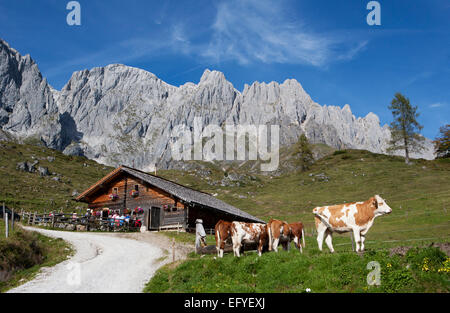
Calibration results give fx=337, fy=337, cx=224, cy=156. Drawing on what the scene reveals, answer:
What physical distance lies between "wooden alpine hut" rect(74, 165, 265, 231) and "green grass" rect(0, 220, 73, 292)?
13.9 metres

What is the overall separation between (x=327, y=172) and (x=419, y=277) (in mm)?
76364

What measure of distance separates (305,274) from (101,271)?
9.03m

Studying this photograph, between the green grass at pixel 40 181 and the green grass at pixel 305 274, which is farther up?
the green grass at pixel 40 181

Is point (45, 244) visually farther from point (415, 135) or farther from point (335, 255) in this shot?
point (415, 135)

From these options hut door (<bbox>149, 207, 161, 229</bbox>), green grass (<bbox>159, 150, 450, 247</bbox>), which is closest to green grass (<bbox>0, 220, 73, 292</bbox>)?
hut door (<bbox>149, 207, 161, 229</bbox>)

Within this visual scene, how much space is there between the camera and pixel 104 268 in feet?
51.7

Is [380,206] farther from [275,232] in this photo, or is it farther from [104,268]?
[104,268]

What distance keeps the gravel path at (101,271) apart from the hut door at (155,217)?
12.1 meters

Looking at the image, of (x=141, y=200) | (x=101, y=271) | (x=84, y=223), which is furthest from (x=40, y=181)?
(x=101, y=271)

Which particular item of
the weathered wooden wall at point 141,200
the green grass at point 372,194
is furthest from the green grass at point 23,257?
the green grass at point 372,194

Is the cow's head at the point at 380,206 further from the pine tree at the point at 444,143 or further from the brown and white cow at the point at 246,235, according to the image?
the pine tree at the point at 444,143

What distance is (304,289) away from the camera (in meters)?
11.0

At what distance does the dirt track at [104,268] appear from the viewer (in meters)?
12.4
